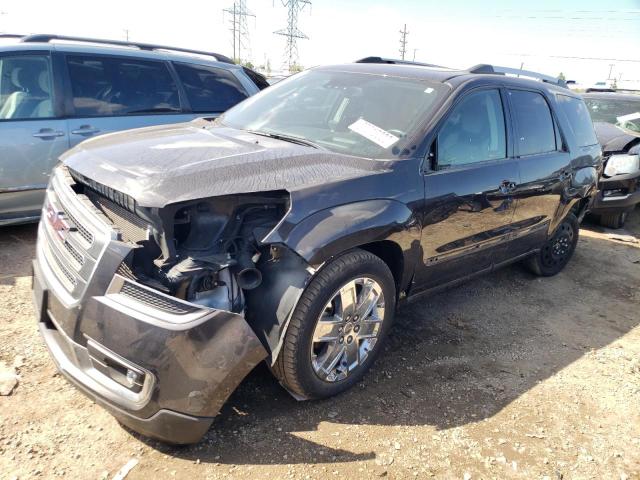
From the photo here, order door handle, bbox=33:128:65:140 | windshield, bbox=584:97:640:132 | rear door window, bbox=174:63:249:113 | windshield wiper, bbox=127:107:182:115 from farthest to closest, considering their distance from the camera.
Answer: windshield, bbox=584:97:640:132 → rear door window, bbox=174:63:249:113 → windshield wiper, bbox=127:107:182:115 → door handle, bbox=33:128:65:140

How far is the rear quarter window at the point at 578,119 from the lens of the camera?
15.3 ft

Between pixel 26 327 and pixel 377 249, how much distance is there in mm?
2335

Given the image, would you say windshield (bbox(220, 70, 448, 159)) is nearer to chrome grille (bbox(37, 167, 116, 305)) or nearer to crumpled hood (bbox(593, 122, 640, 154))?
chrome grille (bbox(37, 167, 116, 305))

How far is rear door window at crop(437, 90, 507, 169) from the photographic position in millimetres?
3230

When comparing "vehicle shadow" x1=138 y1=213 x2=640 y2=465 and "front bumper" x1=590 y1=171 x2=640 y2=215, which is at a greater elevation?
"front bumper" x1=590 y1=171 x2=640 y2=215

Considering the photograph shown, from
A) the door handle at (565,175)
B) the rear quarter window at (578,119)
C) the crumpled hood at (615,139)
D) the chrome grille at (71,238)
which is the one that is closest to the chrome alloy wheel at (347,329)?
the chrome grille at (71,238)

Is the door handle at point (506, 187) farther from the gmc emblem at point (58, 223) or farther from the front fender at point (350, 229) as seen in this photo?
the gmc emblem at point (58, 223)

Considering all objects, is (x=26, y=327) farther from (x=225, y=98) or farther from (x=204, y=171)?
(x=225, y=98)

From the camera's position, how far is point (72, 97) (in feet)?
15.4

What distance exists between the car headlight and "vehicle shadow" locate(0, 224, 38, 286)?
708 centimetres

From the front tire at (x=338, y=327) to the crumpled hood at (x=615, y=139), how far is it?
575 cm

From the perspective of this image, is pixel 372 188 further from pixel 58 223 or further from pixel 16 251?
pixel 16 251

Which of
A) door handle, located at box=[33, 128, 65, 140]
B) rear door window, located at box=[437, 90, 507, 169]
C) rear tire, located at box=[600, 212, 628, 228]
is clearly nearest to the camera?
rear door window, located at box=[437, 90, 507, 169]

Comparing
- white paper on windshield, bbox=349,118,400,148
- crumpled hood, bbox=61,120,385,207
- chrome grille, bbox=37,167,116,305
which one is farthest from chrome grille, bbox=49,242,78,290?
white paper on windshield, bbox=349,118,400,148
